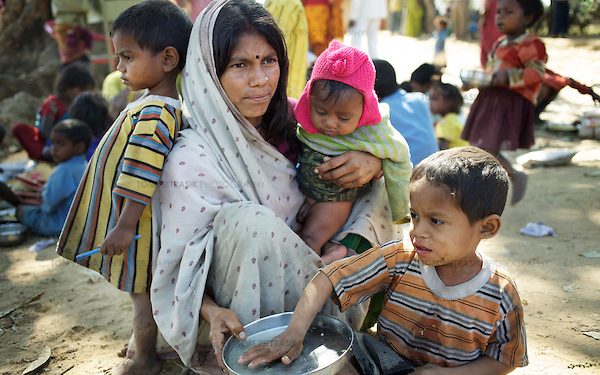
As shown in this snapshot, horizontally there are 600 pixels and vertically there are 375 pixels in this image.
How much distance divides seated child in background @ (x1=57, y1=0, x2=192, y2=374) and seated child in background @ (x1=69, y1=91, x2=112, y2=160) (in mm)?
2978

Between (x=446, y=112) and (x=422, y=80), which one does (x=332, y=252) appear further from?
(x=422, y=80)

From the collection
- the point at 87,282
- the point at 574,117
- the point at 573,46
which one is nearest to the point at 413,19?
the point at 573,46

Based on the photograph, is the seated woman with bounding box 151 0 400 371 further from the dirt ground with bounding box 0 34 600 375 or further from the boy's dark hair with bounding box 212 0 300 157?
the dirt ground with bounding box 0 34 600 375

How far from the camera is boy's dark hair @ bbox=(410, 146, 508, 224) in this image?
1866mm

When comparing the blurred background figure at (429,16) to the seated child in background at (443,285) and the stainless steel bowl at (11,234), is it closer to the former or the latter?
the stainless steel bowl at (11,234)

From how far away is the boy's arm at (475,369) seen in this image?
200 cm

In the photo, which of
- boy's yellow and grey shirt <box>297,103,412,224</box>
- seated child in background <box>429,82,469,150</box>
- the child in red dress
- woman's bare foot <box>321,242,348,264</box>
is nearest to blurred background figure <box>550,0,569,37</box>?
seated child in background <box>429,82,469,150</box>

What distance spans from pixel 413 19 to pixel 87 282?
19173 millimetres

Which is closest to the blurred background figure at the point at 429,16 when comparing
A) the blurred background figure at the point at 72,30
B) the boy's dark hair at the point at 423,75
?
the blurred background figure at the point at 72,30

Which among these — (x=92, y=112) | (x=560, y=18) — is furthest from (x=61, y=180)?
(x=560, y=18)

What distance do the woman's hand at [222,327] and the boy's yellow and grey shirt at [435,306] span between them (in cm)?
34

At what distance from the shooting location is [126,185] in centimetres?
219

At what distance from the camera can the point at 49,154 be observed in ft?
17.5

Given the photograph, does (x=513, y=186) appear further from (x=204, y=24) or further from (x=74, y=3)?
(x=74, y=3)
